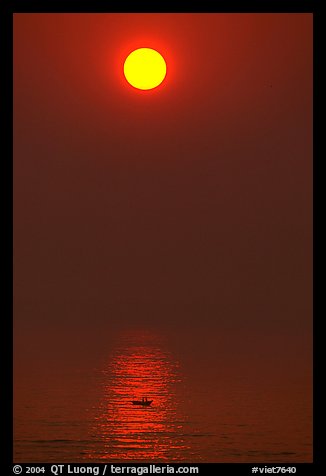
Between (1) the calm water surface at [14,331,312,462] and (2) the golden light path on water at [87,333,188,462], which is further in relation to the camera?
(1) the calm water surface at [14,331,312,462]

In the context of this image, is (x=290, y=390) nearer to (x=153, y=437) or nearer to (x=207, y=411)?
(x=207, y=411)

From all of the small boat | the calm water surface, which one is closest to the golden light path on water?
the calm water surface

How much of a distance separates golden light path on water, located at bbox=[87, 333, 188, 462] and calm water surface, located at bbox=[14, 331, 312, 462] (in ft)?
0.13

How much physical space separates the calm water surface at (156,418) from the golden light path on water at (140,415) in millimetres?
40

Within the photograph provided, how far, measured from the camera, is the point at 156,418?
88.3ft

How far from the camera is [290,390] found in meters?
34.1

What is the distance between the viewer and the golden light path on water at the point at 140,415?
2181 cm

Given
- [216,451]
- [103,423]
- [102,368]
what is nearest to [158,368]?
[102,368]

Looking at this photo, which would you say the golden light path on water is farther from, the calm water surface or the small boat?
the small boat

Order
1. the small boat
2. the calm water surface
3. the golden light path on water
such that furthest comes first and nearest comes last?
the small boat < the calm water surface < the golden light path on water

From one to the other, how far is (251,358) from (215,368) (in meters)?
8.23

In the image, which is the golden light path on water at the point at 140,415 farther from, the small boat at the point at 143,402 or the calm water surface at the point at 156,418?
the small boat at the point at 143,402

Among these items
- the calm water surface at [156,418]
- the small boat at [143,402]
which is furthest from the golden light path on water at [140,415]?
the small boat at [143,402]

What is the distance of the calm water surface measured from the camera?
22203mm
